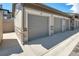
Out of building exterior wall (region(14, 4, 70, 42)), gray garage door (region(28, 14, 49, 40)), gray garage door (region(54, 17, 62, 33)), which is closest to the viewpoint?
building exterior wall (region(14, 4, 70, 42))

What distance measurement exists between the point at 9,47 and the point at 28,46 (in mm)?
336

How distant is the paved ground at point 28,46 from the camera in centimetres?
259

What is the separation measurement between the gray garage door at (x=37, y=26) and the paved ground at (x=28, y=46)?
11cm

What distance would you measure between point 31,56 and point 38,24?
0.60 meters

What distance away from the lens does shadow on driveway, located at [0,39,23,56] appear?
8.46 ft

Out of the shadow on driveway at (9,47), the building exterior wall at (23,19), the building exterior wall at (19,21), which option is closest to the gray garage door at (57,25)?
the building exterior wall at (23,19)

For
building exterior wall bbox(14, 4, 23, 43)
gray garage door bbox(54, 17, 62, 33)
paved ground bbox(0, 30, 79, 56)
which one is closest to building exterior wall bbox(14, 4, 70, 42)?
building exterior wall bbox(14, 4, 23, 43)

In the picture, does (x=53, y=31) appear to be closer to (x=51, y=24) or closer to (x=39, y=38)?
(x=51, y=24)

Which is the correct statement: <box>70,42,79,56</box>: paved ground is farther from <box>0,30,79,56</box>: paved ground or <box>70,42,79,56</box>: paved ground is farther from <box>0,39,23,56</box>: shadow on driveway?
<box>0,39,23,56</box>: shadow on driveway

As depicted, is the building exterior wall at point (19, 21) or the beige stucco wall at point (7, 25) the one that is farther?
the beige stucco wall at point (7, 25)

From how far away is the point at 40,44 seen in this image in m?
2.69

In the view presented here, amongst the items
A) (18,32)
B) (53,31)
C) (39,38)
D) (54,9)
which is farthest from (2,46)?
(54,9)

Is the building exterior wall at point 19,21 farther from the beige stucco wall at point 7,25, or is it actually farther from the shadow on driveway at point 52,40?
the shadow on driveway at point 52,40

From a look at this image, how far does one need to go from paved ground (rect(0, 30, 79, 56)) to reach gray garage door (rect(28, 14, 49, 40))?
0.11 m
